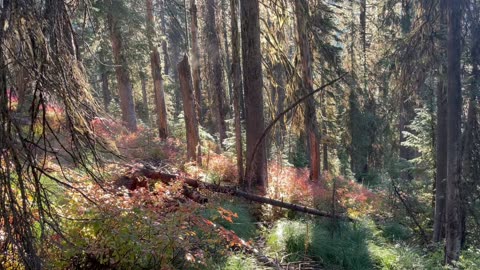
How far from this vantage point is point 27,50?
7.85 ft

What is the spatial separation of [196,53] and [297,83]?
4.60 meters

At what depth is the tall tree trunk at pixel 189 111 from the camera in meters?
10.6

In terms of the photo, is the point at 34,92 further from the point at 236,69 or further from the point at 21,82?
the point at 236,69

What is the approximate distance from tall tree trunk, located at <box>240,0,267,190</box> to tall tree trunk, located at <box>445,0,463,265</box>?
12.9 feet

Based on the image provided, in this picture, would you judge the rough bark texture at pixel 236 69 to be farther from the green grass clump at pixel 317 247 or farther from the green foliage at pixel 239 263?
the green foliage at pixel 239 263

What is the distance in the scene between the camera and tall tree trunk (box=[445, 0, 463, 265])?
6.88m

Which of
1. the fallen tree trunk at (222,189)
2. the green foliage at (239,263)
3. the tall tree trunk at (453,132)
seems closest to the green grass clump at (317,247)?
the fallen tree trunk at (222,189)

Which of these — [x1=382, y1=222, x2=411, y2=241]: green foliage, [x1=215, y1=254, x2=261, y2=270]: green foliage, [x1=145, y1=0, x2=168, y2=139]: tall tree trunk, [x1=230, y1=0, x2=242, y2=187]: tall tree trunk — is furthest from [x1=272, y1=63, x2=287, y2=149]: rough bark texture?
[x1=145, y1=0, x2=168, y2=139]: tall tree trunk

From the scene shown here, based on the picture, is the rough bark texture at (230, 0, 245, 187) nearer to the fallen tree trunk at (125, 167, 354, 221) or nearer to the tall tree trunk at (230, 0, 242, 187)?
the tall tree trunk at (230, 0, 242, 187)

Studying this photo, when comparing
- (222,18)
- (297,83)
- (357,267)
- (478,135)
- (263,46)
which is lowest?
(357,267)

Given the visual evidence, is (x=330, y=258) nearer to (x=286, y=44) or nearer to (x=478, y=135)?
(x=478, y=135)

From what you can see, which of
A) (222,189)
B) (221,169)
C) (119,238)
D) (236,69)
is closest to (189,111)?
(221,169)

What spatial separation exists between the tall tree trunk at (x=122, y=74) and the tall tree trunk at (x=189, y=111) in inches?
131

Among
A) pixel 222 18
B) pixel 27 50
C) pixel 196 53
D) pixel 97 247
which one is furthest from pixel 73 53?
pixel 222 18
